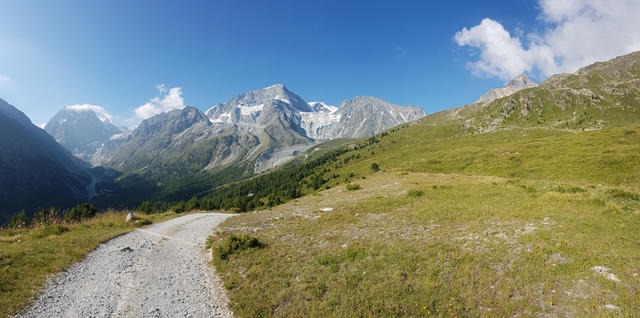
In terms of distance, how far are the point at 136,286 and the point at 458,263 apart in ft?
49.5

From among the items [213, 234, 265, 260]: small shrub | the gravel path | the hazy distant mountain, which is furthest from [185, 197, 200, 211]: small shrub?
the hazy distant mountain

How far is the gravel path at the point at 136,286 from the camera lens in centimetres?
915

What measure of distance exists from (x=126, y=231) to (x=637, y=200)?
38.2 meters

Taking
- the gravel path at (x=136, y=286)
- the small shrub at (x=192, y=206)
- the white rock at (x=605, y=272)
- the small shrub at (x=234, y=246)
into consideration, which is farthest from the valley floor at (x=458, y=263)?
the small shrub at (x=192, y=206)

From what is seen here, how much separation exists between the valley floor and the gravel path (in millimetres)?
1218

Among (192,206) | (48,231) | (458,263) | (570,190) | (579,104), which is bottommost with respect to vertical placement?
(458,263)

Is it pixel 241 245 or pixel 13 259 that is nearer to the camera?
pixel 13 259

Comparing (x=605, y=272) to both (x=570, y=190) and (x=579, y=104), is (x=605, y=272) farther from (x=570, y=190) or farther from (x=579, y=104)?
(x=579, y=104)

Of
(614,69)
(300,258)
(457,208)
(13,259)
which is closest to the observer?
(13,259)

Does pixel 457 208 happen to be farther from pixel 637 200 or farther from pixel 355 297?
pixel 355 297

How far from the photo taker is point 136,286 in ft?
35.9

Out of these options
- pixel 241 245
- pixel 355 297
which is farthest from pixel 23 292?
pixel 355 297

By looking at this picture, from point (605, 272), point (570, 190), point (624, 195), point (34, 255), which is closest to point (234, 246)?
point (34, 255)

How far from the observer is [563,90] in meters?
143
